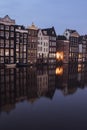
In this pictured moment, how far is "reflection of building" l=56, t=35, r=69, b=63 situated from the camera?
9006cm

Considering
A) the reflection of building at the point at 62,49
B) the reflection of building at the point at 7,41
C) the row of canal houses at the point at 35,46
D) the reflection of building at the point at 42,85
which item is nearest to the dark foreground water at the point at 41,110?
the reflection of building at the point at 42,85

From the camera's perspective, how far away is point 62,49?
300 feet

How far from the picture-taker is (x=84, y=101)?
22.4 meters

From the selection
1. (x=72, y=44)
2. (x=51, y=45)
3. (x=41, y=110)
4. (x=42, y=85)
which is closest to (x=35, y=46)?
(x=51, y=45)

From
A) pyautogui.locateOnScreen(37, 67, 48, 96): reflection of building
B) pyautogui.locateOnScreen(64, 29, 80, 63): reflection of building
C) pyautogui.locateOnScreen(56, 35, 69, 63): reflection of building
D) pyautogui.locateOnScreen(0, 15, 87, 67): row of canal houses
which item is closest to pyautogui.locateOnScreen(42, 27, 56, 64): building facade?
pyautogui.locateOnScreen(0, 15, 87, 67): row of canal houses

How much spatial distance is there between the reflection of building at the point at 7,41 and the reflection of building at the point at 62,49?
88.4 ft

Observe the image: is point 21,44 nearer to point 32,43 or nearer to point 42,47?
point 32,43

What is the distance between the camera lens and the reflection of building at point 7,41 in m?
63.8

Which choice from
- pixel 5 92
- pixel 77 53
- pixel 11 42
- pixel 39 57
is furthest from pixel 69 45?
pixel 5 92

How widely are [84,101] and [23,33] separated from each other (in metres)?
51.4

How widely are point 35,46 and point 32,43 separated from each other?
1.65 m

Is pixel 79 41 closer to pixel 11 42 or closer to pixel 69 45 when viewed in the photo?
pixel 69 45

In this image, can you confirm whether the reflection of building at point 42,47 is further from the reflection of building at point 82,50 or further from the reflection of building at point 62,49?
the reflection of building at point 82,50

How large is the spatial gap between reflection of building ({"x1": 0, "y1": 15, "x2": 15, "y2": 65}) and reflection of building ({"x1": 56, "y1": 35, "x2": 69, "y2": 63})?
26959mm
